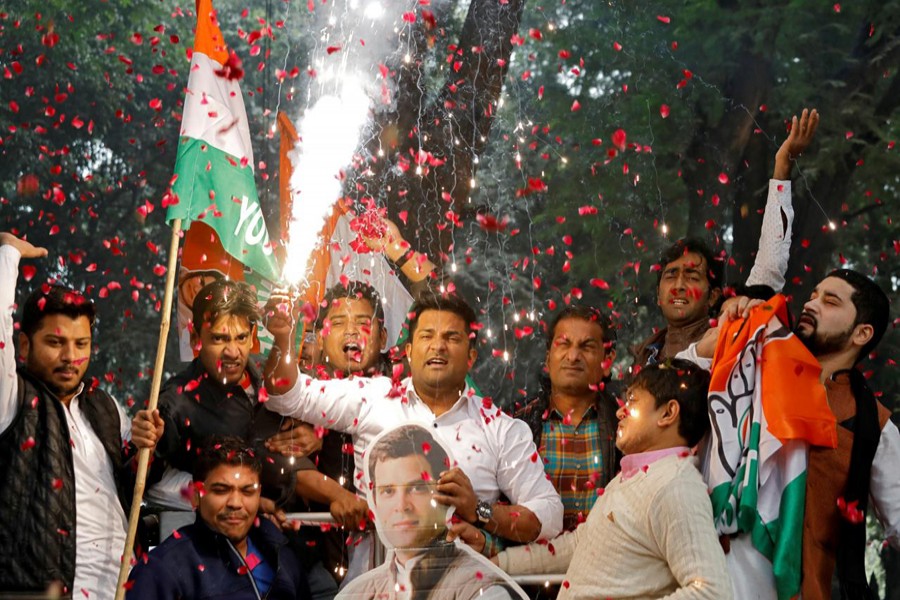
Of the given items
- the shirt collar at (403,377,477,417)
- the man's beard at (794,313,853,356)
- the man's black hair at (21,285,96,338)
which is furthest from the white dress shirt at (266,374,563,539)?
the man's beard at (794,313,853,356)

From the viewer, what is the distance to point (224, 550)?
3.71 metres

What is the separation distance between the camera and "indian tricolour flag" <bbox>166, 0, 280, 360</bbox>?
4.34 meters

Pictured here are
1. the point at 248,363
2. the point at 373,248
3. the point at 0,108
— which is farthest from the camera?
the point at 0,108

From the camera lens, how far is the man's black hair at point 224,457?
378 centimetres

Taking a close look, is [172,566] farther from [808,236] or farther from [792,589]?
[808,236]

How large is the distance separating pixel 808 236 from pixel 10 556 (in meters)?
5.74

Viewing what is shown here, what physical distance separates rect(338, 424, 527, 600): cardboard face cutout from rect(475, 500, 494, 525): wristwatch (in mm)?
89

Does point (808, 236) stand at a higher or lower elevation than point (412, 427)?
higher

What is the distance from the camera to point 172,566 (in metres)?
3.62

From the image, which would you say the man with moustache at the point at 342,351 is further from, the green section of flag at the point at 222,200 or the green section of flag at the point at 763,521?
the green section of flag at the point at 763,521

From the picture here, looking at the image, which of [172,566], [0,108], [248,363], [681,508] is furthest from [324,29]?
[0,108]

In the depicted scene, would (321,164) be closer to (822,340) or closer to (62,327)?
(62,327)

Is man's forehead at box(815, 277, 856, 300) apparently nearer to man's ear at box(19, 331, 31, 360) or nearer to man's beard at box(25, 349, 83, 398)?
man's beard at box(25, 349, 83, 398)

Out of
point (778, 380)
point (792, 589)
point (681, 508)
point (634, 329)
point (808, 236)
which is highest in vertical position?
point (808, 236)
